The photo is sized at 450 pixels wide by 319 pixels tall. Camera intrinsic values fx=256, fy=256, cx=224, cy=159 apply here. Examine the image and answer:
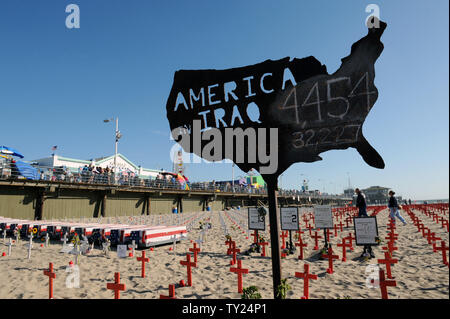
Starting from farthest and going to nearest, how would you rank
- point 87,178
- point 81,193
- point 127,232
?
1. point 87,178
2. point 81,193
3. point 127,232

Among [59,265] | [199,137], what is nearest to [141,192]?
[59,265]

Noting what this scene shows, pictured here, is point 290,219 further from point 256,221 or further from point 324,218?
point 324,218

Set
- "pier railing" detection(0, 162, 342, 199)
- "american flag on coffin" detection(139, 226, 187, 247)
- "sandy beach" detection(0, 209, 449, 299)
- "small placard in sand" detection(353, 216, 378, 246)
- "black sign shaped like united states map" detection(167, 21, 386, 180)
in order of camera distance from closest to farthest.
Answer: "black sign shaped like united states map" detection(167, 21, 386, 180) → "sandy beach" detection(0, 209, 449, 299) → "small placard in sand" detection(353, 216, 378, 246) → "american flag on coffin" detection(139, 226, 187, 247) → "pier railing" detection(0, 162, 342, 199)

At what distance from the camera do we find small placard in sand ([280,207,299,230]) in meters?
9.30

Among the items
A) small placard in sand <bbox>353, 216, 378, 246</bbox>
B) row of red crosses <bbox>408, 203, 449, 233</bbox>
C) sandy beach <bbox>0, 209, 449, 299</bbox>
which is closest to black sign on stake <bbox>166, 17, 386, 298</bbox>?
sandy beach <bbox>0, 209, 449, 299</bbox>

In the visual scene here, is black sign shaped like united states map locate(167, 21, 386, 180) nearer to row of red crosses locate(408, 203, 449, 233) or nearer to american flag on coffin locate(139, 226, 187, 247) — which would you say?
american flag on coffin locate(139, 226, 187, 247)

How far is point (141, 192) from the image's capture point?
26.5 meters

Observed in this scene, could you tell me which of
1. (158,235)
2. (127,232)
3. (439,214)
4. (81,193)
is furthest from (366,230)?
(439,214)

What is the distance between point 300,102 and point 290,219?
599 centimetres

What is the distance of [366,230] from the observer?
809cm

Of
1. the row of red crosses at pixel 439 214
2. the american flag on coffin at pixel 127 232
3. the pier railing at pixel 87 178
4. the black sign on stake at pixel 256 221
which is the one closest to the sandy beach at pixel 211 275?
the american flag on coffin at pixel 127 232

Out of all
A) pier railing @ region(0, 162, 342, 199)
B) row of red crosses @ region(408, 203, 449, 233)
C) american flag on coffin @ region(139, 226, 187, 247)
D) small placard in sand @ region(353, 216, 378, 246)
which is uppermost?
pier railing @ region(0, 162, 342, 199)

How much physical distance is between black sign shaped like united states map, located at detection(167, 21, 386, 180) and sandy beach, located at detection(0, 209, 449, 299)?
2969mm
